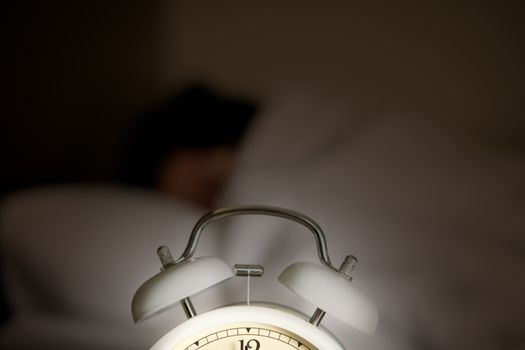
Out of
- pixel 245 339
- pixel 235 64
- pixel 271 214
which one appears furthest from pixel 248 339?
pixel 235 64

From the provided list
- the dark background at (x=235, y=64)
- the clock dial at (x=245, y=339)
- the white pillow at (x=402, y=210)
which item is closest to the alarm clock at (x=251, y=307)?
the clock dial at (x=245, y=339)

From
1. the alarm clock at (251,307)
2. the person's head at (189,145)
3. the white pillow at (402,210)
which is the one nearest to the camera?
the alarm clock at (251,307)

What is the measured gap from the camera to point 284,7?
3.07 feet

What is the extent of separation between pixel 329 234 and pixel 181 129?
283mm

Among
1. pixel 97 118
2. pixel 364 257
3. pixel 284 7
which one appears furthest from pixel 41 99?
pixel 364 257

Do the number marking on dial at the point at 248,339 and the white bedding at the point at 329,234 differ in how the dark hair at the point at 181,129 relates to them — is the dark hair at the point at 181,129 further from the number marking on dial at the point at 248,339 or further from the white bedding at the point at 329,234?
the number marking on dial at the point at 248,339

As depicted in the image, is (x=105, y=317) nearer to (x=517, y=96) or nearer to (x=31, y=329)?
(x=31, y=329)

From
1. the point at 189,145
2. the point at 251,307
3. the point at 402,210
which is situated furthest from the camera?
the point at 189,145

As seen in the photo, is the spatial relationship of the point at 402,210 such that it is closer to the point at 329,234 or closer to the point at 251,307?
the point at 329,234

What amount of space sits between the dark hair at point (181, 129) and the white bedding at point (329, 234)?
0.03 meters

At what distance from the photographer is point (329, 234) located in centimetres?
87

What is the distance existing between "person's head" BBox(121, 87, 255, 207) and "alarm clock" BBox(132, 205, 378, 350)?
0.23m

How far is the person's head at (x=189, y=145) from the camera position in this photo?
0.94 metres

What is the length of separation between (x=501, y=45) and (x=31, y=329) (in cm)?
82
